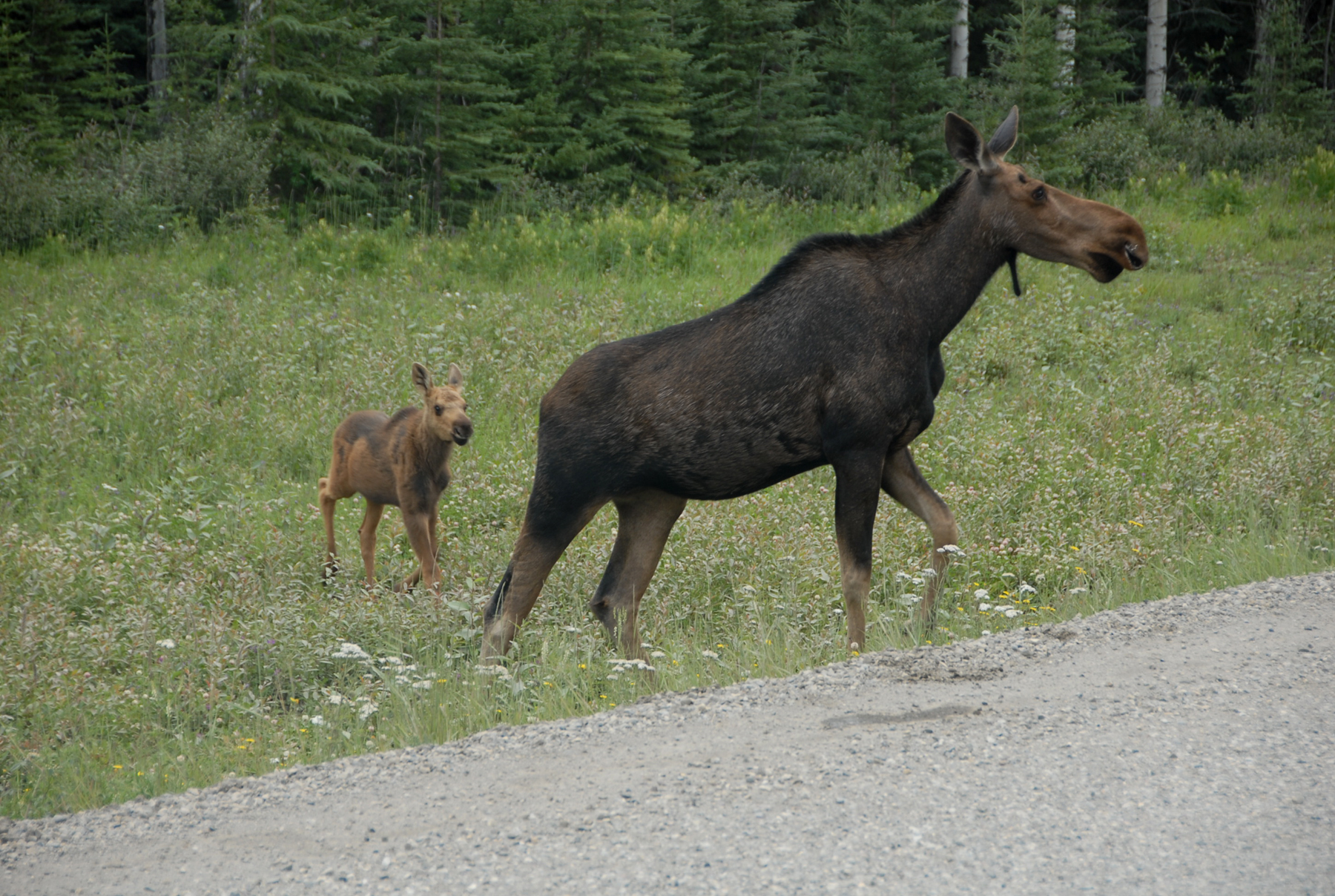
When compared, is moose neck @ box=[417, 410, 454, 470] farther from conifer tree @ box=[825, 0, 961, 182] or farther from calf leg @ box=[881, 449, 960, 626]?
conifer tree @ box=[825, 0, 961, 182]

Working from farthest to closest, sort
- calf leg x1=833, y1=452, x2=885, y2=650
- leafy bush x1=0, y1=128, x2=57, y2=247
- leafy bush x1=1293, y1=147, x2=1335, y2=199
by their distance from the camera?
1. leafy bush x1=1293, y1=147, x2=1335, y2=199
2. leafy bush x1=0, y1=128, x2=57, y2=247
3. calf leg x1=833, y1=452, x2=885, y2=650

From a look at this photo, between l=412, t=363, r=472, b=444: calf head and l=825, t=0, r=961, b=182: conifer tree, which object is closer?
l=412, t=363, r=472, b=444: calf head

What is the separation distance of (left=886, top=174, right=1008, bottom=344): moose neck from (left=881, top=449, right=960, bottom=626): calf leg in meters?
0.73

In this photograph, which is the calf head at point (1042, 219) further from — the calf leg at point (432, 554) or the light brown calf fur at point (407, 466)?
the calf leg at point (432, 554)

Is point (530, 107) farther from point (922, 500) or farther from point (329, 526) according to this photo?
point (922, 500)

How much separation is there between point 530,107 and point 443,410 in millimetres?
12810

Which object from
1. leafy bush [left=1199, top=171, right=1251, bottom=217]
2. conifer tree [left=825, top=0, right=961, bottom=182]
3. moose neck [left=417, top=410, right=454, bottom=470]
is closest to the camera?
moose neck [left=417, top=410, right=454, bottom=470]

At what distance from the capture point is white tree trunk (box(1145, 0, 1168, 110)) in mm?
26234

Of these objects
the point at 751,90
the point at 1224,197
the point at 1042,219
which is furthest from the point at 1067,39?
the point at 1042,219

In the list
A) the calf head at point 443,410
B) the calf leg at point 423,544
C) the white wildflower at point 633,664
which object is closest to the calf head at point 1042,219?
the white wildflower at point 633,664

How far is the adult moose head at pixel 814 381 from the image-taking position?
5.85 meters

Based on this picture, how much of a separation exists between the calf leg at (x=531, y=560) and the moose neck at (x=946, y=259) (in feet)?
6.53

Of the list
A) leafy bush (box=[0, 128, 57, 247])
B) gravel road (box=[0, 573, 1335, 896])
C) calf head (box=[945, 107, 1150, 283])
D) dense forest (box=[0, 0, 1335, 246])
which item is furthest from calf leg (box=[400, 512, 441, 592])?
leafy bush (box=[0, 128, 57, 247])

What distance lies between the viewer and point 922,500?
6.38 m
